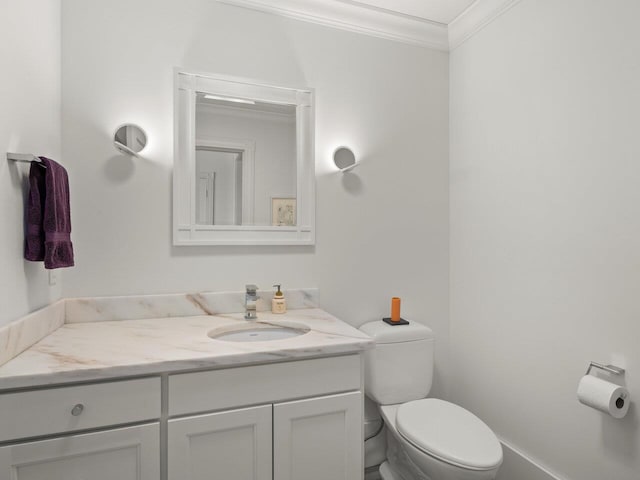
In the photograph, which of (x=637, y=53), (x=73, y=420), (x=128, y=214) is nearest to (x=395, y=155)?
(x=637, y=53)

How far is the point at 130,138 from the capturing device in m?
1.58

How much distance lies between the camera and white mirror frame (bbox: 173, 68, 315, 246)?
5.41 ft

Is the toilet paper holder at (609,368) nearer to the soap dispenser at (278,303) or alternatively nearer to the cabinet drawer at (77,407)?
the soap dispenser at (278,303)

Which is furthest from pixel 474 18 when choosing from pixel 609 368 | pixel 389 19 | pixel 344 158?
pixel 609 368

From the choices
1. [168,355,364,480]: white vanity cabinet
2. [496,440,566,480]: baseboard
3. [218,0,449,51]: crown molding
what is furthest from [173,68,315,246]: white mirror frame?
[496,440,566,480]: baseboard

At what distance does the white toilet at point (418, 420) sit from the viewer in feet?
4.19

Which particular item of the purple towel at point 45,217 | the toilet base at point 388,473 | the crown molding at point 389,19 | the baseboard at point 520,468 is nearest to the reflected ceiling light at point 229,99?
the crown molding at point 389,19

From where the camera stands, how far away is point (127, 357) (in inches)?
43.5

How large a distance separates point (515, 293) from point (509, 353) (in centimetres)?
29

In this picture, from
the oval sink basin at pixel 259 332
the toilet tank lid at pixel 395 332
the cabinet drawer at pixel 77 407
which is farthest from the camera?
the toilet tank lid at pixel 395 332

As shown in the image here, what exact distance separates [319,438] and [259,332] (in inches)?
19.8

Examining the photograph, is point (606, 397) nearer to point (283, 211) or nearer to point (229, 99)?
point (283, 211)

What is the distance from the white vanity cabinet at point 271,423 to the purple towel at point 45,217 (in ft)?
2.02

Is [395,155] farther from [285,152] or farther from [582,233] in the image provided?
[582,233]
